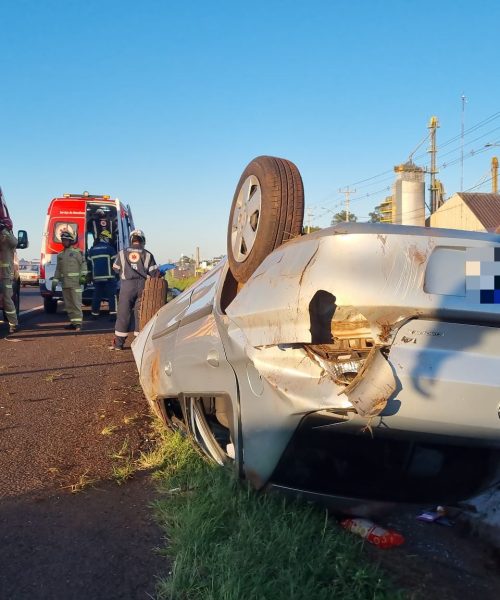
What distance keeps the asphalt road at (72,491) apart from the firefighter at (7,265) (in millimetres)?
3354

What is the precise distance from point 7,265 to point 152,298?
442cm

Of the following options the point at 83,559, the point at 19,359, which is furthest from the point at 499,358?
the point at 19,359

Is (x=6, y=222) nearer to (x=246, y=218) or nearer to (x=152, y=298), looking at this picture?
(x=152, y=298)

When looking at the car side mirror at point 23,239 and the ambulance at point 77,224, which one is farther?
the ambulance at point 77,224

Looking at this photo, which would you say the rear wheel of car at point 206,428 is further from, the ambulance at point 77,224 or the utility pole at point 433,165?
the utility pole at point 433,165

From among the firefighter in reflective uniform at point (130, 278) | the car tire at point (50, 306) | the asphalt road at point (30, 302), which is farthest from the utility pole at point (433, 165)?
the firefighter in reflective uniform at point (130, 278)

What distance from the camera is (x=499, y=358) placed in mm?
1897

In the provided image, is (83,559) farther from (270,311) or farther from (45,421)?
(45,421)

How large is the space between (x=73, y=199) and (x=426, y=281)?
13491 millimetres

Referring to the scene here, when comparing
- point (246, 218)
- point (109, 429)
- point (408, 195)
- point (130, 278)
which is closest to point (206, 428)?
point (246, 218)

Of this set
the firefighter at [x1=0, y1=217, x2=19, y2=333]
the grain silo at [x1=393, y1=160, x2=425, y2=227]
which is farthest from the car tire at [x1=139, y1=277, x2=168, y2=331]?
the grain silo at [x1=393, y1=160, x2=425, y2=227]

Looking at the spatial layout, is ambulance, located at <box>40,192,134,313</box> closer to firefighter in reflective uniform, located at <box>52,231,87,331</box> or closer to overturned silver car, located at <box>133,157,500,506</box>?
firefighter in reflective uniform, located at <box>52,231,87,331</box>

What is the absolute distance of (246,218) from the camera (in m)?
2.94

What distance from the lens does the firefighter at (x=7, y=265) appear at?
354 inches
